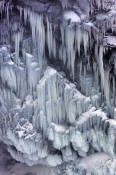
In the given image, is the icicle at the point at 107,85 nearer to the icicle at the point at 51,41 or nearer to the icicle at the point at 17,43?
the icicle at the point at 51,41

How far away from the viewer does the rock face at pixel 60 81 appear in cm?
571

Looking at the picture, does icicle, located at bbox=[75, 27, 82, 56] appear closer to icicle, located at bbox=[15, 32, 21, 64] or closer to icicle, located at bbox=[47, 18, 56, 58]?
icicle, located at bbox=[47, 18, 56, 58]

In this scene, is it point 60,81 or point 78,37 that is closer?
point 78,37

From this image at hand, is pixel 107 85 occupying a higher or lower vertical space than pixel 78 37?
lower

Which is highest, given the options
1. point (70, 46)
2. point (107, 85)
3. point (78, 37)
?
point (78, 37)

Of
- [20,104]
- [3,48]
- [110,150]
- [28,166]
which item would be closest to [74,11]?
[3,48]

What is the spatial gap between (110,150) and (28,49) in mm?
2758

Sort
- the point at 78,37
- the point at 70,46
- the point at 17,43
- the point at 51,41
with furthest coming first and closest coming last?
the point at 17,43 < the point at 51,41 < the point at 70,46 < the point at 78,37

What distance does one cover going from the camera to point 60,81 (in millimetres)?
6008

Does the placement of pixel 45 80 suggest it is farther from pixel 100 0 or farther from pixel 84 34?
pixel 100 0

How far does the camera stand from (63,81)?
19.7ft

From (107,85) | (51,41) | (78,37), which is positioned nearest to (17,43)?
(51,41)

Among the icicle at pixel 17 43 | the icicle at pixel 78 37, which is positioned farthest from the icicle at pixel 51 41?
the icicle at pixel 17 43

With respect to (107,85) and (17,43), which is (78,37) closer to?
(107,85)
